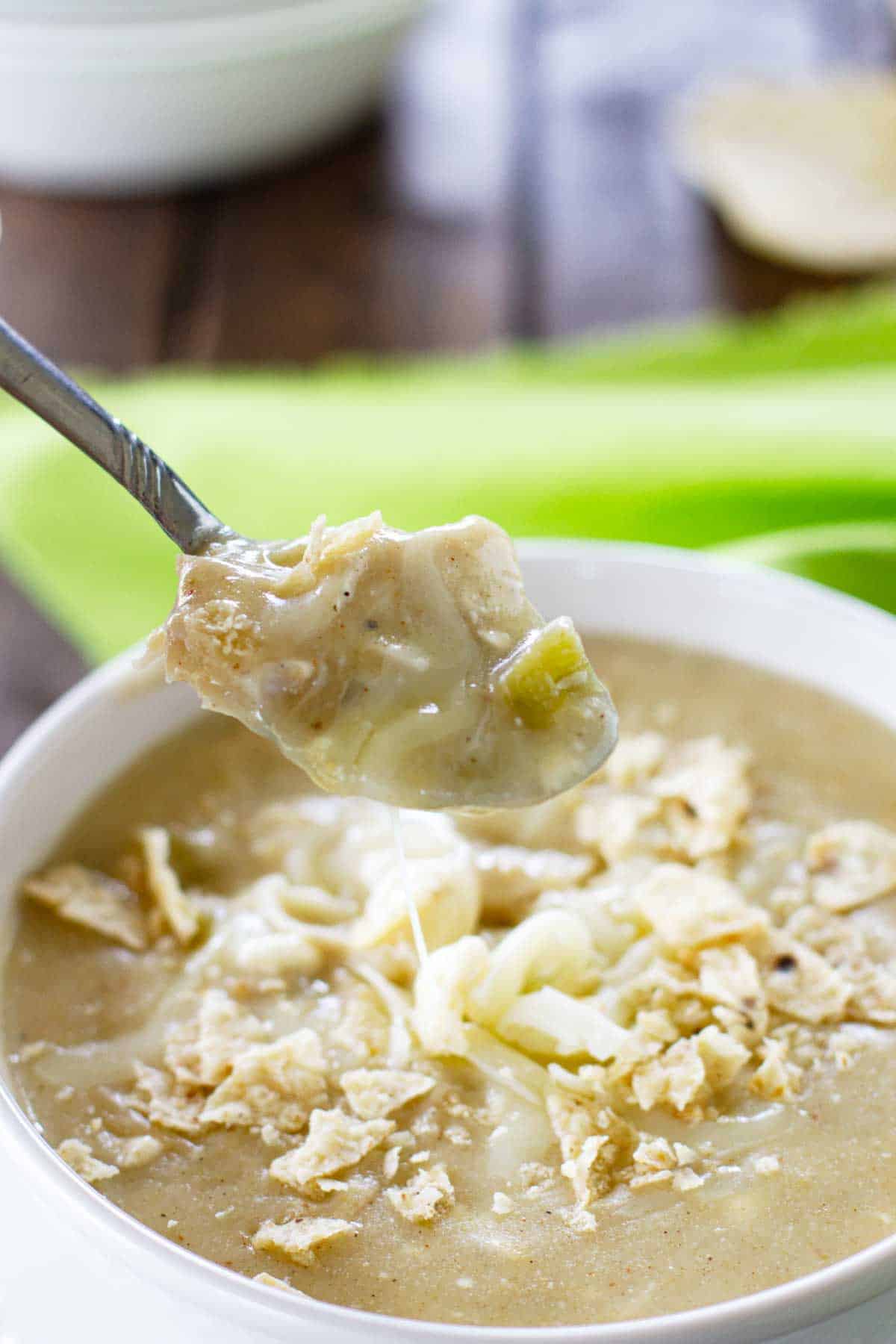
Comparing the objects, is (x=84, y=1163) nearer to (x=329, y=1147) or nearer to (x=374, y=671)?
(x=329, y=1147)

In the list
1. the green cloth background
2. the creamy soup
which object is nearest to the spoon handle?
the creamy soup

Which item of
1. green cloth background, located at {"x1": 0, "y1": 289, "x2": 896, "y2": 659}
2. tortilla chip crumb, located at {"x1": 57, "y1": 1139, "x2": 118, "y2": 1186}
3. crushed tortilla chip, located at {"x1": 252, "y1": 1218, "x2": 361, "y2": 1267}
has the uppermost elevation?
tortilla chip crumb, located at {"x1": 57, "y1": 1139, "x2": 118, "y2": 1186}

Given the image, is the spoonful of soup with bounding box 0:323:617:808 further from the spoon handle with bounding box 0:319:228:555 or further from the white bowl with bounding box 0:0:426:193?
the white bowl with bounding box 0:0:426:193

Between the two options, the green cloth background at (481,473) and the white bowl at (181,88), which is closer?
the green cloth background at (481,473)

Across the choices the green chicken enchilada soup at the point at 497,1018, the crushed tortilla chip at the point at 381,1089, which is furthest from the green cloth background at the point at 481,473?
the crushed tortilla chip at the point at 381,1089

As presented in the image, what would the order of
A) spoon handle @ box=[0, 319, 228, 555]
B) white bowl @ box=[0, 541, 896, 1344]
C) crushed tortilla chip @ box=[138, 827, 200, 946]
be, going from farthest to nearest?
crushed tortilla chip @ box=[138, 827, 200, 946], spoon handle @ box=[0, 319, 228, 555], white bowl @ box=[0, 541, 896, 1344]

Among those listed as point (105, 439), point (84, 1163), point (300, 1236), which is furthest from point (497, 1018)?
point (105, 439)

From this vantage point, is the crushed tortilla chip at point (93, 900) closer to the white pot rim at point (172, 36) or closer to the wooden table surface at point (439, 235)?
the wooden table surface at point (439, 235)
